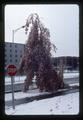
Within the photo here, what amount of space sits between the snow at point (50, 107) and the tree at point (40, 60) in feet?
0.55

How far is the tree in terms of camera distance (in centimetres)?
365

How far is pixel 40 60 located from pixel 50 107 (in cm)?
54

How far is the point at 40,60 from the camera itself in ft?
12.1

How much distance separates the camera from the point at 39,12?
3557mm

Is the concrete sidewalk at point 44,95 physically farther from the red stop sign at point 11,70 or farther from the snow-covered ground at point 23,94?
the red stop sign at point 11,70

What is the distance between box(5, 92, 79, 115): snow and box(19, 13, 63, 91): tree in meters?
0.17

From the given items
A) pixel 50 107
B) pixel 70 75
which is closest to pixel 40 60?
pixel 70 75

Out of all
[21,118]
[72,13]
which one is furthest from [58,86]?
[72,13]

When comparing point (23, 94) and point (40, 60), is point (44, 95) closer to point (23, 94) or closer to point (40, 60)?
point (23, 94)

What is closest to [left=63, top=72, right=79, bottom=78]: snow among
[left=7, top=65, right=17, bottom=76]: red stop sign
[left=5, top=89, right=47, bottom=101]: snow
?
[left=5, top=89, right=47, bottom=101]: snow

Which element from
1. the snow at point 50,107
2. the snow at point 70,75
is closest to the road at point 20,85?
the snow at point 70,75

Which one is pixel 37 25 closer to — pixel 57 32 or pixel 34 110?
pixel 57 32

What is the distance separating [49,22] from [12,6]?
45 cm

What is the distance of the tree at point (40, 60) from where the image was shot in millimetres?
3648
